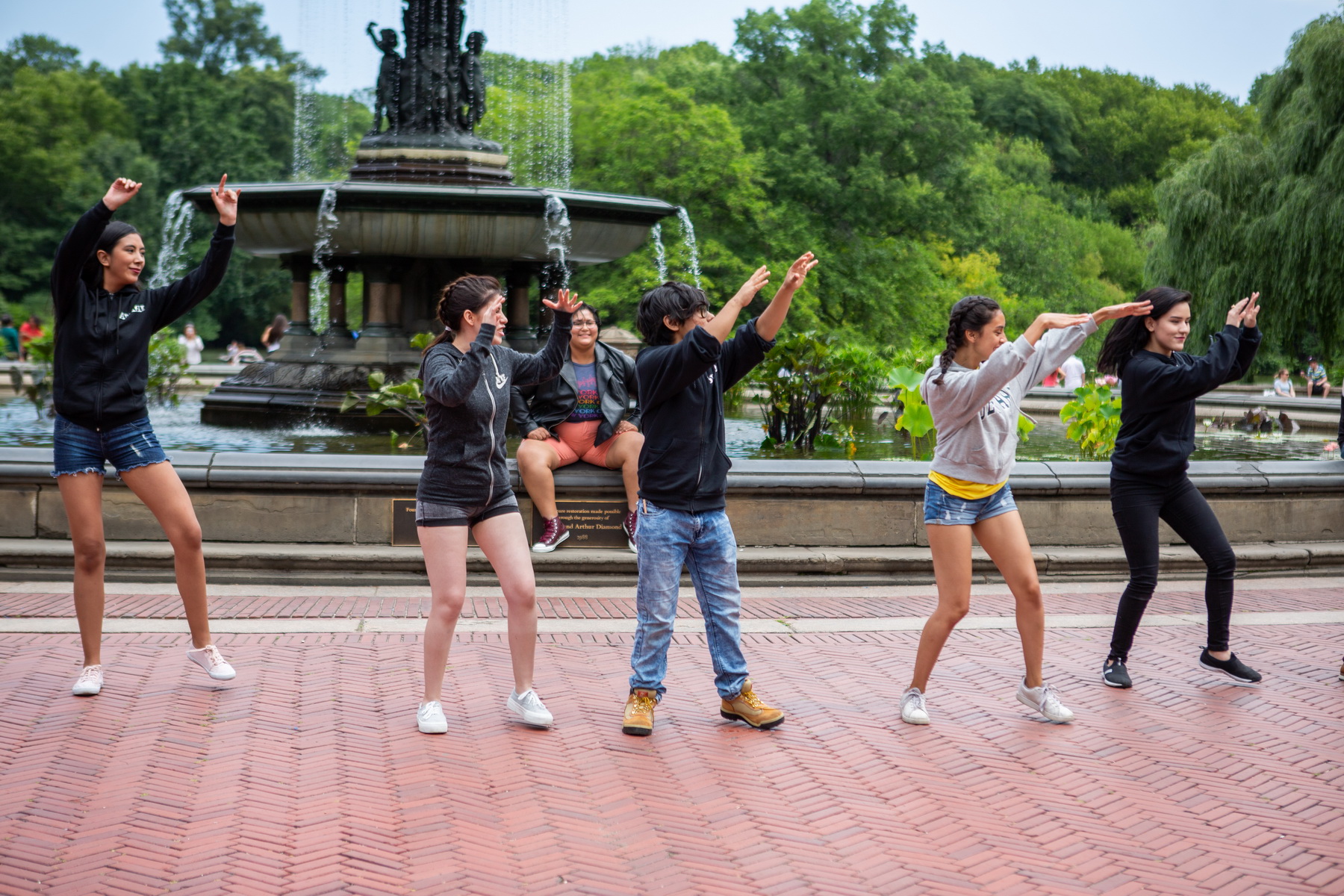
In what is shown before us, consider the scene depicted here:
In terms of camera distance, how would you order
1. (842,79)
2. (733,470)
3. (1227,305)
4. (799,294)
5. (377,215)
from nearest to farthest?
(733,470) → (377,215) → (1227,305) → (799,294) → (842,79)

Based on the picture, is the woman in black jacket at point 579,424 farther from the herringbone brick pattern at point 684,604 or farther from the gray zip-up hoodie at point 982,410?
the gray zip-up hoodie at point 982,410

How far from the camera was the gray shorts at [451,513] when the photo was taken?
4910 mm

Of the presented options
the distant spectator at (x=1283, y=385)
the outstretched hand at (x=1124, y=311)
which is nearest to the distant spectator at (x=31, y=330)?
the outstretched hand at (x=1124, y=311)

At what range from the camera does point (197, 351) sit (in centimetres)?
2717

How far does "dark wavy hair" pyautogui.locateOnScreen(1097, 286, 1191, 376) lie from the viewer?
5724 mm

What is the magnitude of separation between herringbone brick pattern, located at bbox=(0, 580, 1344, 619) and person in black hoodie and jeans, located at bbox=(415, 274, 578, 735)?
6.56 ft

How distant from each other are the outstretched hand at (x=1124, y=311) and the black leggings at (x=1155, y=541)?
2.84 feet

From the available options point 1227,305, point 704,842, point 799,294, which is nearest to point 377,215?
point 704,842

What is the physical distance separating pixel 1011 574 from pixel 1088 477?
11.5ft

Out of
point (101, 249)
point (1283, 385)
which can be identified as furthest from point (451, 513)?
point (1283, 385)

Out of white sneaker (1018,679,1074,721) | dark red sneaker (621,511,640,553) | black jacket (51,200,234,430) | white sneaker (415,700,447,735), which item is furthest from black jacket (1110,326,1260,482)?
black jacket (51,200,234,430)

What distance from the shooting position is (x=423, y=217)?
11.9m

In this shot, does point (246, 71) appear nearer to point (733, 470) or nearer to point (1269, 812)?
point (733, 470)

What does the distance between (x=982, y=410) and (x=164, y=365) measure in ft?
38.3
